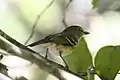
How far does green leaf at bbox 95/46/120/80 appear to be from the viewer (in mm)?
633

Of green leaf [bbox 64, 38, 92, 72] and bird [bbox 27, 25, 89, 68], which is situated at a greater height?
bird [bbox 27, 25, 89, 68]

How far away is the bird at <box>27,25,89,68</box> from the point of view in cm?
64

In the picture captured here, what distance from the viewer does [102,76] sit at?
634 millimetres

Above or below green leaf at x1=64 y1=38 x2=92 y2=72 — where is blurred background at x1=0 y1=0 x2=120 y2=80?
above

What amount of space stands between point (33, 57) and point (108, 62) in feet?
0.43

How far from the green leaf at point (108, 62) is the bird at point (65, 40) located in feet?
0.16

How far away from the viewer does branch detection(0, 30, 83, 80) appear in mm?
591

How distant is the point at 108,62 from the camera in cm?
64

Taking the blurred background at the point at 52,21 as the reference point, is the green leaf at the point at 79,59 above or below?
below

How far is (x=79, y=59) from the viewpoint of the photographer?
651 mm

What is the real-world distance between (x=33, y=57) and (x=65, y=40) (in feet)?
0.26

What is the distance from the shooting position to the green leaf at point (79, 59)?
2.13 feet

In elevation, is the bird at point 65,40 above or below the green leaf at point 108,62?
above

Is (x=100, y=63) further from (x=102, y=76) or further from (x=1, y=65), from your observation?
(x=1, y=65)
